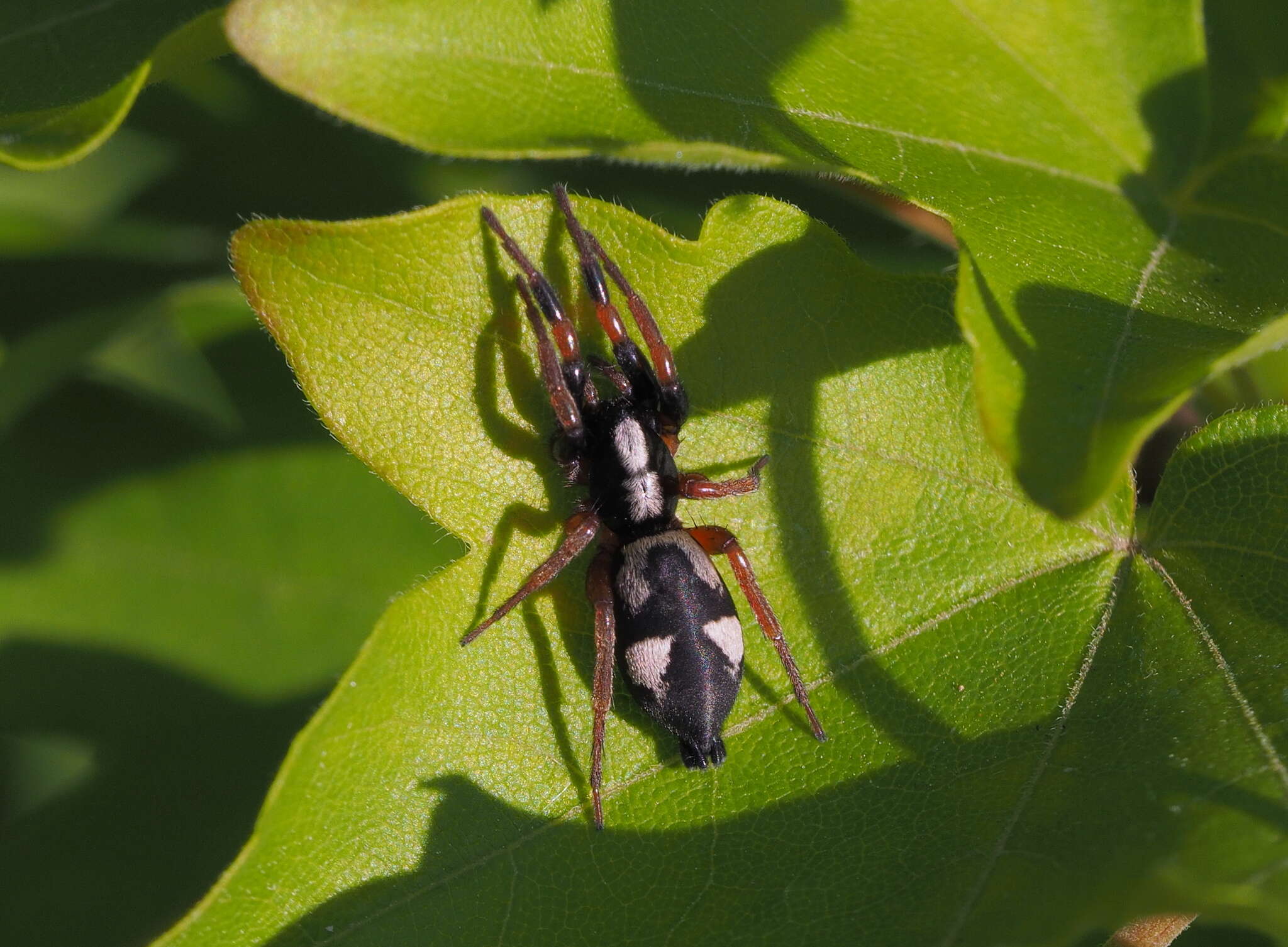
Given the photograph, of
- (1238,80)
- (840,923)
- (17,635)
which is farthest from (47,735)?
(1238,80)

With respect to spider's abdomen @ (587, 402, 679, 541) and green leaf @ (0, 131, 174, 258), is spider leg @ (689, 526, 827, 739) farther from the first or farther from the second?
green leaf @ (0, 131, 174, 258)

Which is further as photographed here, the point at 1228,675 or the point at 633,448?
the point at 633,448

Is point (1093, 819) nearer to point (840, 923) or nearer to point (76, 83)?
point (840, 923)

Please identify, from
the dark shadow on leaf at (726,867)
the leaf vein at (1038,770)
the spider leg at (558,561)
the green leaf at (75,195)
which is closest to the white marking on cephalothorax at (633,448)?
the spider leg at (558,561)

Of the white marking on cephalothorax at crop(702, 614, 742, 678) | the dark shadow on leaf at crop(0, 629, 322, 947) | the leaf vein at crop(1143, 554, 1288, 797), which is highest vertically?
the leaf vein at crop(1143, 554, 1288, 797)

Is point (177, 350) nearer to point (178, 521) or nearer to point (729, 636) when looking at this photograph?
point (178, 521)


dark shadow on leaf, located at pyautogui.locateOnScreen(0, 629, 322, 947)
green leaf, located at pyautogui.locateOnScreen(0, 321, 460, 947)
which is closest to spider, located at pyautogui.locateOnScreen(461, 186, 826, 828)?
green leaf, located at pyautogui.locateOnScreen(0, 321, 460, 947)

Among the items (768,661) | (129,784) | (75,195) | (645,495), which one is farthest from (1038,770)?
(75,195)
